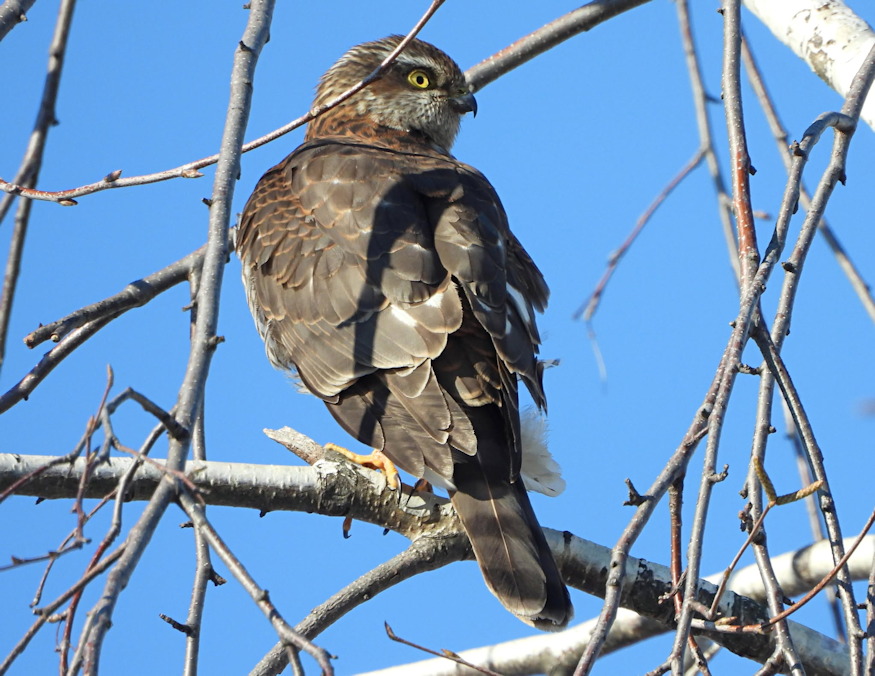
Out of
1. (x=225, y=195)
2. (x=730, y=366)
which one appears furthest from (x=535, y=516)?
(x=225, y=195)

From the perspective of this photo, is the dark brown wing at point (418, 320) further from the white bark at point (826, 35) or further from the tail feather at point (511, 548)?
the white bark at point (826, 35)

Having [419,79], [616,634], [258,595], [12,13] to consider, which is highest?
[419,79]

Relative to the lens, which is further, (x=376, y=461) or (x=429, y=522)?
(x=376, y=461)

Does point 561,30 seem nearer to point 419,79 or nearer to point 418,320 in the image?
point 419,79

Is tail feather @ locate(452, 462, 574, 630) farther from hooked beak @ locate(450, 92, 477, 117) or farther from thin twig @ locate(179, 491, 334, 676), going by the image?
hooked beak @ locate(450, 92, 477, 117)

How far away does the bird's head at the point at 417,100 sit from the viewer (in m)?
5.48

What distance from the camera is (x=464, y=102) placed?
5.46 meters

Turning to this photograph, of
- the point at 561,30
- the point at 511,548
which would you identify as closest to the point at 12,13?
the point at 511,548

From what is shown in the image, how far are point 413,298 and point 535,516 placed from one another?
85 centimetres

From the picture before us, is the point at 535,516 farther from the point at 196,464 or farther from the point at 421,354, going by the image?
the point at 196,464

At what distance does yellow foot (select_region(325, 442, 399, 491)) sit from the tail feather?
9.5 inches

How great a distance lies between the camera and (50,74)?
3611 millimetres

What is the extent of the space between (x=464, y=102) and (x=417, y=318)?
199cm

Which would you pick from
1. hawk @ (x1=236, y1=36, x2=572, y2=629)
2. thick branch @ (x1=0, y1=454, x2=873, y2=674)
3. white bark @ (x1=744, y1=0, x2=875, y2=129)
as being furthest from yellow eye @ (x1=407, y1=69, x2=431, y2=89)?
thick branch @ (x1=0, y1=454, x2=873, y2=674)
